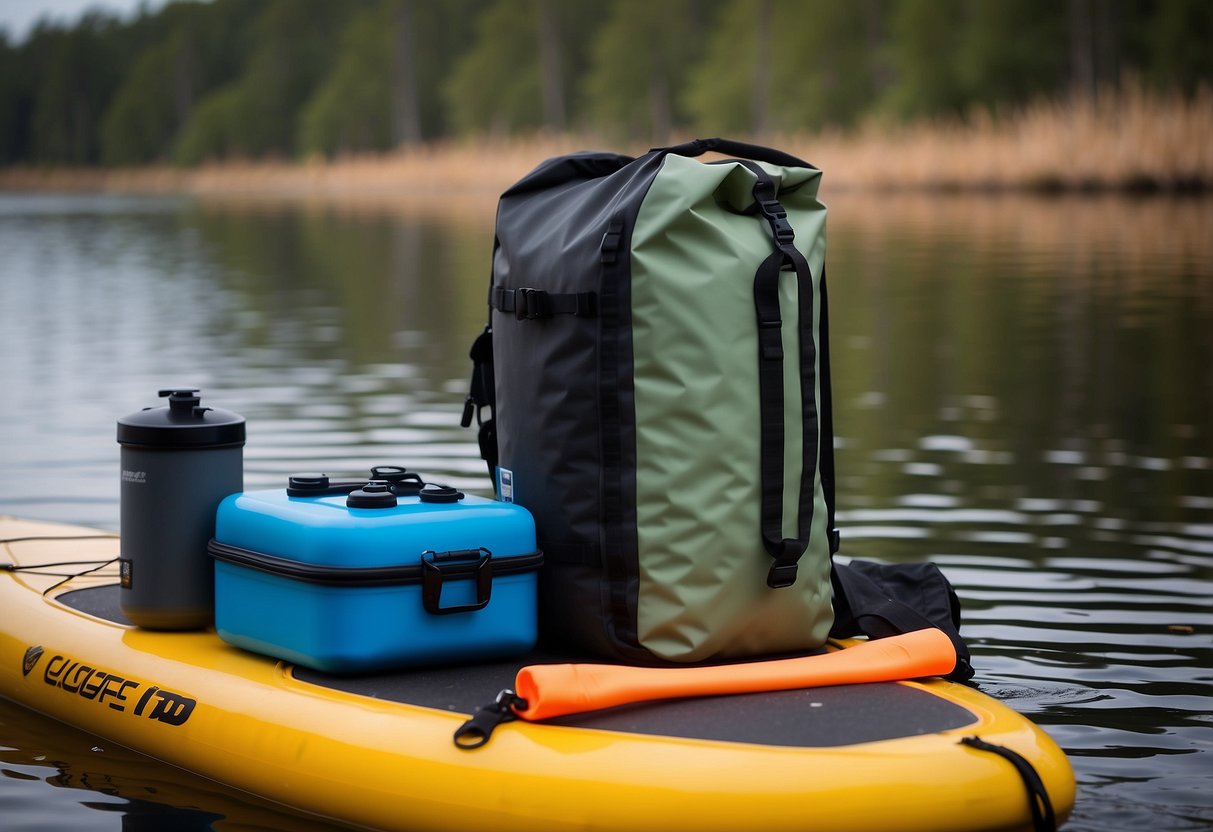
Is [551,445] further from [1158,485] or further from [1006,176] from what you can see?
[1006,176]

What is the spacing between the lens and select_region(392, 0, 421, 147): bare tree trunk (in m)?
66.1

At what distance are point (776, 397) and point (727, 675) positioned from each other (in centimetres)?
62

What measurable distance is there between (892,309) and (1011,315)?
42.0 inches

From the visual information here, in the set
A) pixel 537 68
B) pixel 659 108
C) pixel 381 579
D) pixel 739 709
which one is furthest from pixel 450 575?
pixel 537 68

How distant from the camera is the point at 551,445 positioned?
3.58m

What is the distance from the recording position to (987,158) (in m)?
27.8

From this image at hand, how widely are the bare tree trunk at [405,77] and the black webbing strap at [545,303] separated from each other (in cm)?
6304

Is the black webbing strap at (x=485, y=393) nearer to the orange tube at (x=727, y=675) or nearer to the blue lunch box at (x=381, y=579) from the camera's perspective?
the blue lunch box at (x=381, y=579)

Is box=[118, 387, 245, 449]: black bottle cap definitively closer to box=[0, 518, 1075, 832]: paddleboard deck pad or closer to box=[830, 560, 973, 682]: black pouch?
box=[0, 518, 1075, 832]: paddleboard deck pad

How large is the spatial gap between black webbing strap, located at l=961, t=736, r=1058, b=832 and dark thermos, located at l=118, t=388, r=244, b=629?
5.93ft

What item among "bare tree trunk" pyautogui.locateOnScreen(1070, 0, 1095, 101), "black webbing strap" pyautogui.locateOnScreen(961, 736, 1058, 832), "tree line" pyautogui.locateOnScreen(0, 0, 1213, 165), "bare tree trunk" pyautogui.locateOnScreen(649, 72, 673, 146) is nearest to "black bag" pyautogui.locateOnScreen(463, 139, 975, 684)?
"black webbing strap" pyautogui.locateOnScreen(961, 736, 1058, 832)

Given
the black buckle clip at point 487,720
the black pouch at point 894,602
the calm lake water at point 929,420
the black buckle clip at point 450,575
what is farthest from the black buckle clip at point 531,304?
the calm lake water at point 929,420

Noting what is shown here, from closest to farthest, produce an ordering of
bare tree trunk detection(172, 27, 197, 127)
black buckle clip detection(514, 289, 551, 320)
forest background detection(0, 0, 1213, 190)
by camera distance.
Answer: black buckle clip detection(514, 289, 551, 320), forest background detection(0, 0, 1213, 190), bare tree trunk detection(172, 27, 197, 127)

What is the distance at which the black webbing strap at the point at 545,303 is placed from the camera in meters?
3.45
